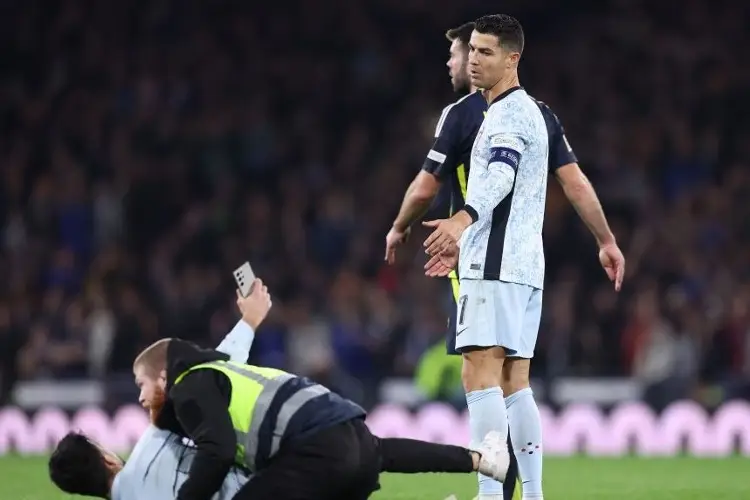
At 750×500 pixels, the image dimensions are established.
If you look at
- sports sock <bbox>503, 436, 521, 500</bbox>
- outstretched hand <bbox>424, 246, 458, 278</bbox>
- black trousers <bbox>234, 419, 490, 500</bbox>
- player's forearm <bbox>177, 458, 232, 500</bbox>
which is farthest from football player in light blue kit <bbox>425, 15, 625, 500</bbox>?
player's forearm <bbox>177, 458, 232, 500</bbox>

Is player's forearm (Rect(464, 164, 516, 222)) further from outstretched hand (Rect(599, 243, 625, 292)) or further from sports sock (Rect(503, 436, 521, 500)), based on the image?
sports sock (Rect(503, 436, 521, 500))

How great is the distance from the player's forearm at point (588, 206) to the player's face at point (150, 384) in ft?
6.98

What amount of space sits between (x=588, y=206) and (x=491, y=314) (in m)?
0.76

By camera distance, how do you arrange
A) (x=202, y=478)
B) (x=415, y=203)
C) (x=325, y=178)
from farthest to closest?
(x=325, y=178), (x=415, y=203), (x=202, y=478)

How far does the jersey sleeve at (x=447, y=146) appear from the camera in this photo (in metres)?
7.16

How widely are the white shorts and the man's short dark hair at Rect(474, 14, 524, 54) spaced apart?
1.05 metres

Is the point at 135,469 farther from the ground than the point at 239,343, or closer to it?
closer to it

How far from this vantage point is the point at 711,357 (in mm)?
14297

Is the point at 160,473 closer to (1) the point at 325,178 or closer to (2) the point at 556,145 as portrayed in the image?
(2) the point at 556,145

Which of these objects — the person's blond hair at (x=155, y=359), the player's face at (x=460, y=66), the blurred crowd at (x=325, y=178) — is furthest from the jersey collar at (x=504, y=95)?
the blurred crowd at (x=325, y=178)

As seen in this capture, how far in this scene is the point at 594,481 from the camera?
9.65m

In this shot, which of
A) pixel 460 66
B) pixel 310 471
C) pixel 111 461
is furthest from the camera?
pixel 460 66

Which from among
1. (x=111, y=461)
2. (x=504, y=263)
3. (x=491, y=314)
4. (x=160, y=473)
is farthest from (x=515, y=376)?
(x=111, y=461)

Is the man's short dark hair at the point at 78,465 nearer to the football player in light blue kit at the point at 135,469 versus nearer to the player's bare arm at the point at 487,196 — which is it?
the football player in light blue kit at the point at 135,469
